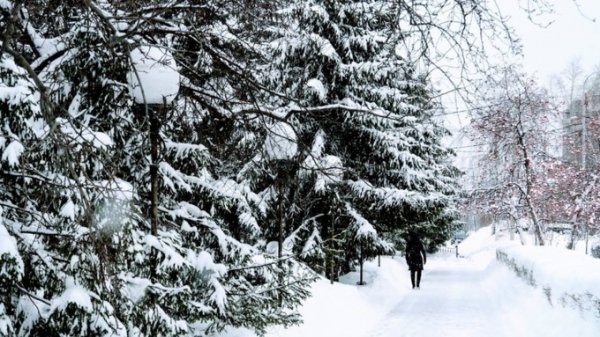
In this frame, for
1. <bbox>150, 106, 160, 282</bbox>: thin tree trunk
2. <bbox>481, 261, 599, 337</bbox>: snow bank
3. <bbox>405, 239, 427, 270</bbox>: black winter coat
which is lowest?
<bbox>481, 261, 599, 337</bbox>: snow bank

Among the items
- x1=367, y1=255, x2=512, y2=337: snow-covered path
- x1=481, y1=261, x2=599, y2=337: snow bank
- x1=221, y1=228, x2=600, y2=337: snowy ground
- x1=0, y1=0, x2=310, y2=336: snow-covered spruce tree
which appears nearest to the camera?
x1=0, y1=0, x2=310, y2=336: snow-covered spruce tree

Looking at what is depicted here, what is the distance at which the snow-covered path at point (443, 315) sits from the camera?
850 cm

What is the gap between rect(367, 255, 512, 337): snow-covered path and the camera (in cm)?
850

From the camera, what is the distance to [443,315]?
10086 mm

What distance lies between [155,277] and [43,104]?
3072 millimetres

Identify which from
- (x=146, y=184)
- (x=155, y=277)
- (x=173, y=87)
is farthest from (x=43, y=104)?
(x=146, y=184)

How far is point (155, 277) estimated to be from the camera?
16.8ft

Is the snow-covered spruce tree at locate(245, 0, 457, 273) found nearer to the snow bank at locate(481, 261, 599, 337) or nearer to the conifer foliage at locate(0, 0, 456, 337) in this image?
the conifer foliage at locate(0, 0, 456, 337)

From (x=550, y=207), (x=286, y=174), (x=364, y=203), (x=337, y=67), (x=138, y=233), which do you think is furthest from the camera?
(x=550, y=207)

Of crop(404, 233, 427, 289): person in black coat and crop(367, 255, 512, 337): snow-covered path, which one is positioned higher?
crop(404, 233, 427, 289): person in black coat

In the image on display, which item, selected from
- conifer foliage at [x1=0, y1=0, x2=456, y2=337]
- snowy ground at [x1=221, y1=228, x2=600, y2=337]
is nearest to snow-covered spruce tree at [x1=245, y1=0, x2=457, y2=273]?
A: conifer foliage at [x1=0, y1=0, x2=456, y2=337]

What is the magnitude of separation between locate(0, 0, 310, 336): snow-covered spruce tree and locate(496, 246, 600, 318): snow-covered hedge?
3.74 m

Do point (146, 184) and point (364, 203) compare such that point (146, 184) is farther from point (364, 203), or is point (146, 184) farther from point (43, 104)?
point (364, 203)

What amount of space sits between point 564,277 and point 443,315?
9.29 ft
